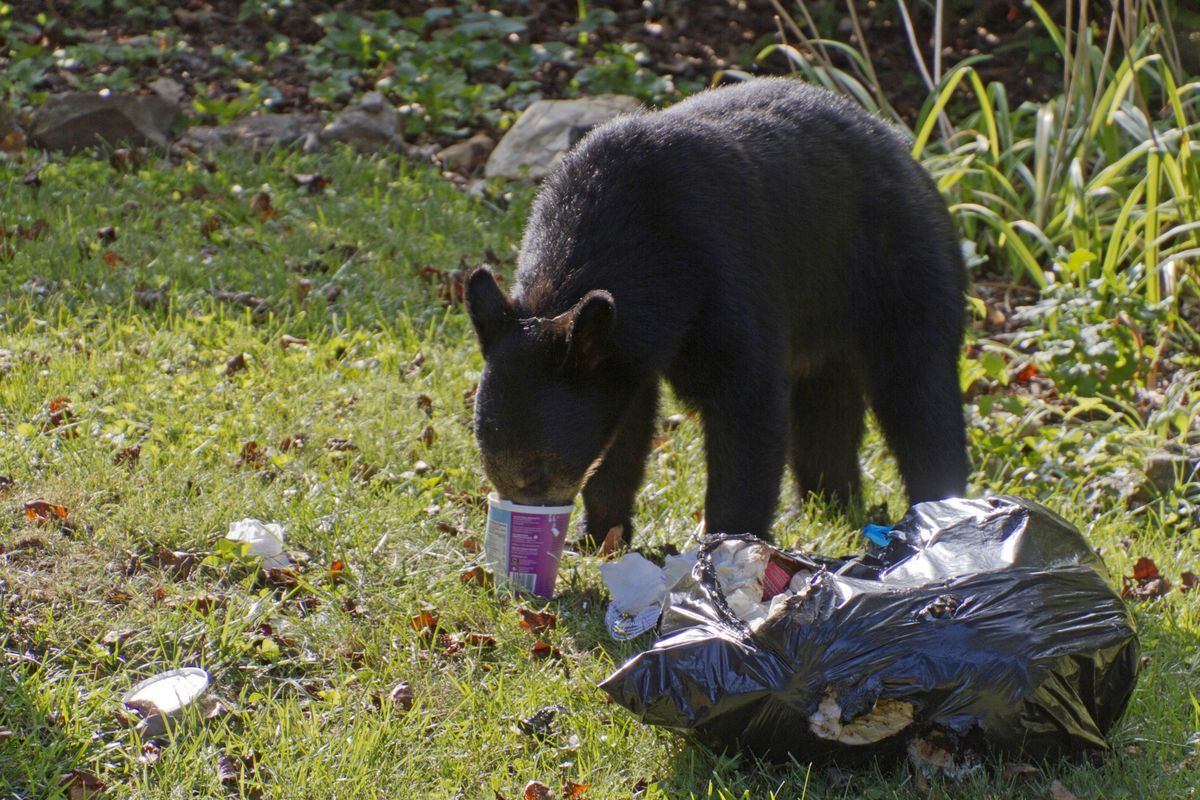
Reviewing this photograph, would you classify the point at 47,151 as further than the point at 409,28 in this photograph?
No

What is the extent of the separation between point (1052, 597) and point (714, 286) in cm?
142

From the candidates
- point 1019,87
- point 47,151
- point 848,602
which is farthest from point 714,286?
point 1019,87

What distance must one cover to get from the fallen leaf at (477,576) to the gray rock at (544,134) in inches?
167

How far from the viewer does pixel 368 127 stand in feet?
27.3

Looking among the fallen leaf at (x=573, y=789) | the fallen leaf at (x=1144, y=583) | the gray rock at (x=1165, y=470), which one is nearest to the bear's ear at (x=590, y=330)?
the fallen leaf at (x=573, y=789)

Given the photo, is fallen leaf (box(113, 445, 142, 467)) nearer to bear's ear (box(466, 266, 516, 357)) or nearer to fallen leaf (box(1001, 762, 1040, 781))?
bear's ear (box(466, 266, 516, 357))

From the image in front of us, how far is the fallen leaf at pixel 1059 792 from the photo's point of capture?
9.57ft

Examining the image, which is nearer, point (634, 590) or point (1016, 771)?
point (1016, 771)

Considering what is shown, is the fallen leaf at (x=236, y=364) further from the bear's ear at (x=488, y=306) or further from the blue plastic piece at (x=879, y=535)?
the blue plastic piece at (x=879, y=535)

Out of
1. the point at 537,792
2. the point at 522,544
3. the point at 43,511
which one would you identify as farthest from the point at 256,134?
the point at 537,792

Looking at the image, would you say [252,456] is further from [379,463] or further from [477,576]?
[477,576]

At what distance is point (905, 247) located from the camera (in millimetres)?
4480

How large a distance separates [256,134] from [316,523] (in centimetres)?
474

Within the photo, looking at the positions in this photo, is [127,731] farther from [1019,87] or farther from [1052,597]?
[1019,87]
